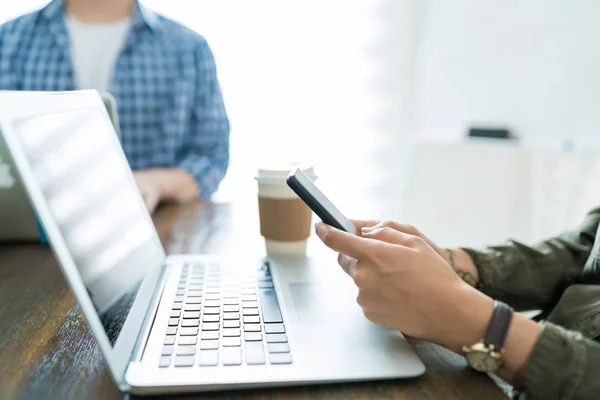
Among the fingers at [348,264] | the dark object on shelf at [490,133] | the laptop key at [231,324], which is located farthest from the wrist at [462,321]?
the dark object on shelf at [490,133]

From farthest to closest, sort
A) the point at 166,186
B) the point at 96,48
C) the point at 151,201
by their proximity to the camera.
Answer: the point at 96,48 → the point at 166,186 → the point at 151,201

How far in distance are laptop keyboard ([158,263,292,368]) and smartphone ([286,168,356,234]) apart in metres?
0.12

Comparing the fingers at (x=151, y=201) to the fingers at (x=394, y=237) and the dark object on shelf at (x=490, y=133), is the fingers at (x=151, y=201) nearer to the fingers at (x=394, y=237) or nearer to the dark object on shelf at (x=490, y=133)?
the fingers at (x=394, y=237)

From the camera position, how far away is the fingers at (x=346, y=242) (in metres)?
0.49

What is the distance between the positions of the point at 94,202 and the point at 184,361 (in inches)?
7.9

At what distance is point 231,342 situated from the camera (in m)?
0.45

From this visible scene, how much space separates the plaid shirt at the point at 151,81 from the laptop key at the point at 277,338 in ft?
2.59

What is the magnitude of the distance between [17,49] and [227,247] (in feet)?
3.12

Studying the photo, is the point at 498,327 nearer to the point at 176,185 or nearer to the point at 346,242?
the point at 346,242

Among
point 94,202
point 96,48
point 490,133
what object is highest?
point 96,48

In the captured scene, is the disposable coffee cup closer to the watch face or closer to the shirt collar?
the watch face

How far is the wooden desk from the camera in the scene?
41cm

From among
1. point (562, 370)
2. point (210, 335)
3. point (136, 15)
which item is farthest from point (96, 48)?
point (562, 370)

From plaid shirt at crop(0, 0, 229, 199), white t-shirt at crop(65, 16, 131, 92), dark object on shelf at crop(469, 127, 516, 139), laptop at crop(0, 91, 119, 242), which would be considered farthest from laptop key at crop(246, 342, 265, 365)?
dark object on shelf at crop(469, 127, 516, 139)
